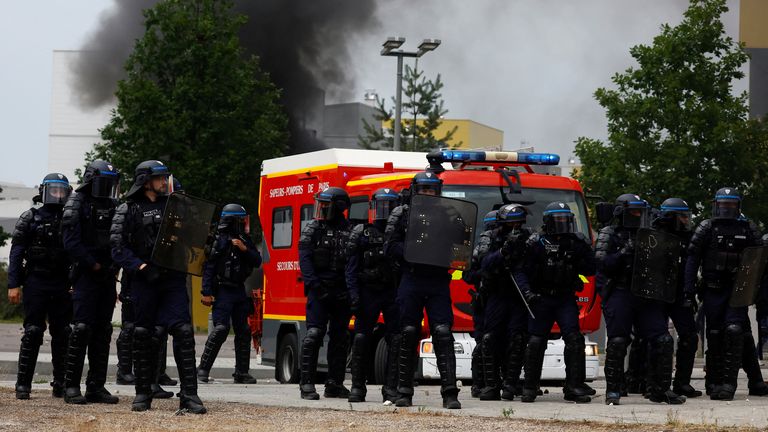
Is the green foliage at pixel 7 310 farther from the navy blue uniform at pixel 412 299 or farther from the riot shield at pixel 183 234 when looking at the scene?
the riot shield at pixel 183 234

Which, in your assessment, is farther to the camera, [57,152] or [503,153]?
[57,152]

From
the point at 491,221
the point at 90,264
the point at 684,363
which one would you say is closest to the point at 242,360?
the point at 491,221

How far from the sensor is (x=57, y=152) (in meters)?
94.1

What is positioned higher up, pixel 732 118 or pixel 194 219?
pixel 732 118

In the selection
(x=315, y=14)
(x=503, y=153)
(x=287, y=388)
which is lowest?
(x=287, y=388)

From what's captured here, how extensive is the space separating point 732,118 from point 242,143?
1064cm

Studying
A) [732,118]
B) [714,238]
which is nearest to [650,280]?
[714,238]

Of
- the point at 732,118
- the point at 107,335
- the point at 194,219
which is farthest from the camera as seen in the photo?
the point at 732,118

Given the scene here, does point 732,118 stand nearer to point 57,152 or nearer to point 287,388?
point 287,388

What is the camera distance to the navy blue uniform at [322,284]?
12.6 meters

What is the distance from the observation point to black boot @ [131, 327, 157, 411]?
1066cm

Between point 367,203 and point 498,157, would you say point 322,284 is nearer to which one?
point 367,203

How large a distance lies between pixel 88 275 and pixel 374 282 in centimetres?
249

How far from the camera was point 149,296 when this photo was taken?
10.7 metres
